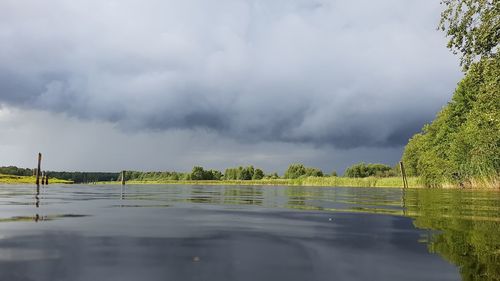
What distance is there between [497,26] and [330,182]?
89.2m

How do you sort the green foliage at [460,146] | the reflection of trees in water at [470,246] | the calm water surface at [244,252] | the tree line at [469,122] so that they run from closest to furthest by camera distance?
the calm water surface at [244,252], the reflection of trees in water at [470,246], the tree line at [469,122], the green foliage at [460,146]

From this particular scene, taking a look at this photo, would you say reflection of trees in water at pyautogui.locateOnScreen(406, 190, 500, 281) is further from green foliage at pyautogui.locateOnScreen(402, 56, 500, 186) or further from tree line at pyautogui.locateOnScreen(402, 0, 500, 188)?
green foliage at pyautogui.locateOnScreen(402, 56, 500, 186)

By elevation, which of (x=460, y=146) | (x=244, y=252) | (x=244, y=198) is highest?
(x=460, y=146)

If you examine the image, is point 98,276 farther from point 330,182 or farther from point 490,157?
point 330,182

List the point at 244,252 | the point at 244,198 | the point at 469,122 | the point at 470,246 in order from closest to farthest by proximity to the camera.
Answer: the point at 244,252
the point at 470,246
the point at 244,198
the point at 469,122

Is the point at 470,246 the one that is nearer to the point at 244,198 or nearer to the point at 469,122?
the point at 244,198

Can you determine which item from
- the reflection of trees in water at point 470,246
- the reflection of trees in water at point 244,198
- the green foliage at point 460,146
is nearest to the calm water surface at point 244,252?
the reflection of trees in water at point 470,246

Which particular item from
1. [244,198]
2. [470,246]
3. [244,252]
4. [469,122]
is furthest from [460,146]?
[244,252]

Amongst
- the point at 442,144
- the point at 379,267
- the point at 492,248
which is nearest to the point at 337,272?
the point at 379,267

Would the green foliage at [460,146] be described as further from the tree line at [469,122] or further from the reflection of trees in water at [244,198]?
the reflection of trees in water at [244,198]

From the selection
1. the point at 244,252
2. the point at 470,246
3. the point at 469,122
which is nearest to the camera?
the point at 244,252

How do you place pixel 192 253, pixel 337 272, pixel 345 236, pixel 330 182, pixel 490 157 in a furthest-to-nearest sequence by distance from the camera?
pixel 330 182 → pixel 490 157 → pixel 345 236 → pixel 192 253 → pixel 337 272

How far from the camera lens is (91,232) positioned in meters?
10.8

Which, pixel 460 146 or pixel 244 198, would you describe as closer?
pixel 244 198
